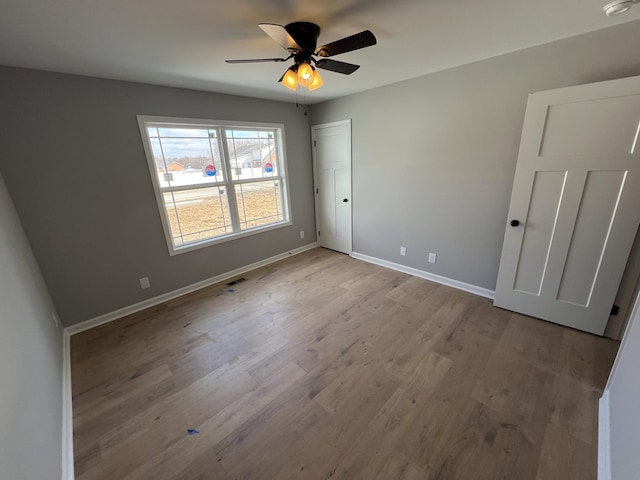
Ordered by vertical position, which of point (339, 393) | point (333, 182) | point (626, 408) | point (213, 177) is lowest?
point (339, 393)

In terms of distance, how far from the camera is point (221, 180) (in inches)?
136

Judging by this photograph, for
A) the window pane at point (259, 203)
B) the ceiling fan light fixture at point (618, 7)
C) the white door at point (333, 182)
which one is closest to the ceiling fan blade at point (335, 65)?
the ceiling fan light fixture at point (618, 7)

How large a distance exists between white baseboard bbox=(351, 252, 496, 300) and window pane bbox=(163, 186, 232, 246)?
209 centimetres

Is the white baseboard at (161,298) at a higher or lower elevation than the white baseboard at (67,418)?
higher

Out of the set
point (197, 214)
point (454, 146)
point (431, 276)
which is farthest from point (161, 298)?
point (454, 146)

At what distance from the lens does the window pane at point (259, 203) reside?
3.72 m

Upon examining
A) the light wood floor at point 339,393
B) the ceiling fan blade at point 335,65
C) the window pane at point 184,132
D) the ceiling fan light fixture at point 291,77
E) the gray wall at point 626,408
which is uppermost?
the ceiling fan blade at point 335,65

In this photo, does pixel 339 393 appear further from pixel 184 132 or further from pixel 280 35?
pixel 184 132

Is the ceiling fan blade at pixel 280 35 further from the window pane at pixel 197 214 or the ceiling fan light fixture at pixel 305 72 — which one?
the window pane at pixel 197 214

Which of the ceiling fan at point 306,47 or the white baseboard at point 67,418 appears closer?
the white baseboard at point 67,418

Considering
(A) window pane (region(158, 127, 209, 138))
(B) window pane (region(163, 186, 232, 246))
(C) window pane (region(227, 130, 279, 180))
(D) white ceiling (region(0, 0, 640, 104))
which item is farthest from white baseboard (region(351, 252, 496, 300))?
(A) window pane (region(158, 127, 209, 138))

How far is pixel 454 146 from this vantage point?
110 inches

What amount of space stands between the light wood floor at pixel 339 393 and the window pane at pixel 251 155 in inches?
74.4

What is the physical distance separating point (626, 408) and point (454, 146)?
7.86 feet
